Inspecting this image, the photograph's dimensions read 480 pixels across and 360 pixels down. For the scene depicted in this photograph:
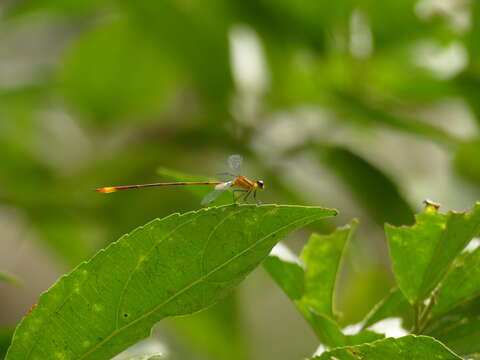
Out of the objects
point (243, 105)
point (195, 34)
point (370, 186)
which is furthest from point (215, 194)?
point (243, 105)

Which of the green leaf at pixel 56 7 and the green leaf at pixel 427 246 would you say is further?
the green leaf at pixel 56 7

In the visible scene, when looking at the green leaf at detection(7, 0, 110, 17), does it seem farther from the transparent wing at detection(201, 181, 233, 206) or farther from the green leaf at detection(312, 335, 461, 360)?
the green leaf at detection(312, 335, 461, 360)

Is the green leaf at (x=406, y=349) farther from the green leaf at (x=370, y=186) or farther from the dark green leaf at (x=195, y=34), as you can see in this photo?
the dark green leaf at (x=195, y=34)

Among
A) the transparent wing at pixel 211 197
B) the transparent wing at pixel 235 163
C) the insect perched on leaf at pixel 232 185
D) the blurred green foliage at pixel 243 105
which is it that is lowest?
the transparent wing at pixel 211 197

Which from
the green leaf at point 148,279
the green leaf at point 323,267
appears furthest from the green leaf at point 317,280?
the green leaf at point 148,279

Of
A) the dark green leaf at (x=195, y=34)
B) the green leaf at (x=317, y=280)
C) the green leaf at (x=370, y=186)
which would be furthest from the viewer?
the dark green leaf at (x=195, y=34)

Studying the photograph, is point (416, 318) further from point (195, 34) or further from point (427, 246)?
point (195, 34)

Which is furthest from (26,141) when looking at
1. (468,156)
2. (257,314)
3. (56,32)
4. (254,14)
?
(257,314)
